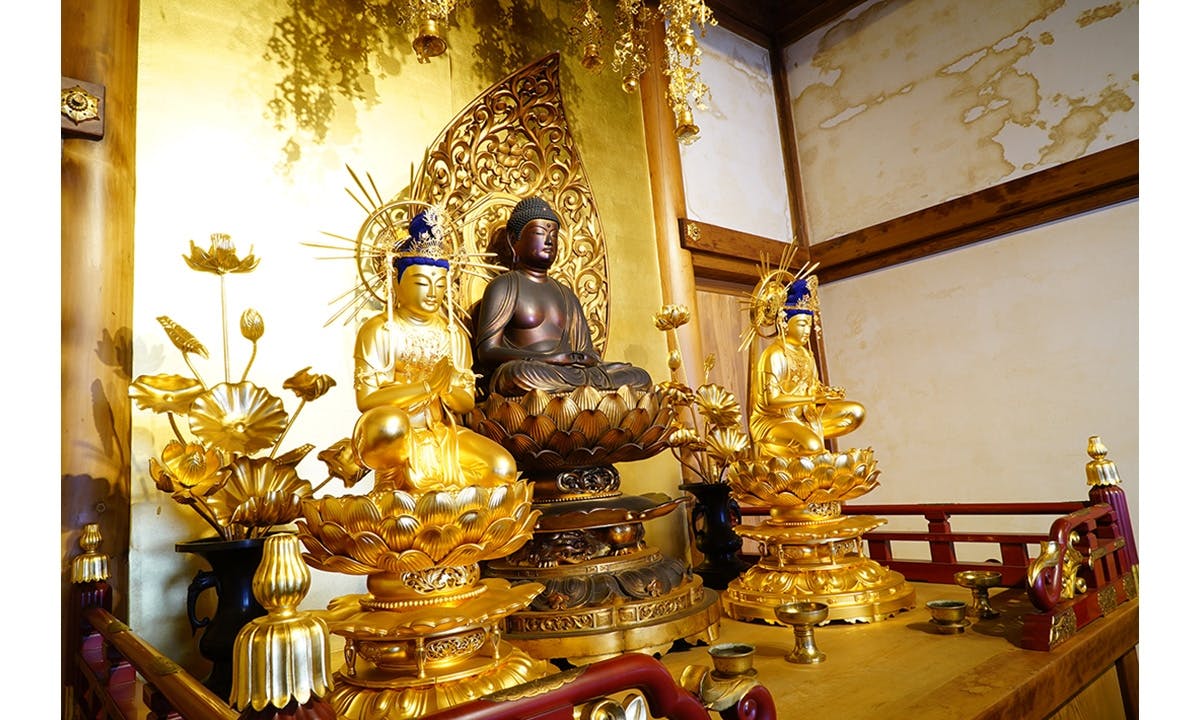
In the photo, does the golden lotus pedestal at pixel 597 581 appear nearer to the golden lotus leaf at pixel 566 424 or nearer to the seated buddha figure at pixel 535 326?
the golden lotus leaf at pixel 566 424

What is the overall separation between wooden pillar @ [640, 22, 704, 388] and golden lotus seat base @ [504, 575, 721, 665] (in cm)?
161

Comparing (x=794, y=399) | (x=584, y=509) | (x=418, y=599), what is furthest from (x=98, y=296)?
(x=794, y=399)

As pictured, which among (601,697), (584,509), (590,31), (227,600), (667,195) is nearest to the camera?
(601,697)

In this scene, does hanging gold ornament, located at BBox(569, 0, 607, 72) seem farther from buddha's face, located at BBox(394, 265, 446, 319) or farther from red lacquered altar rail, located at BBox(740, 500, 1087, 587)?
red lacquered altar rail, located at BBox(740, 500, 1087, 587)

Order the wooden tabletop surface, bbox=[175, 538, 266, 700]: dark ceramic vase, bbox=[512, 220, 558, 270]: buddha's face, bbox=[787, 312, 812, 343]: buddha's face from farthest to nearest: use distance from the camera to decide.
Answer: bbox=[787, 312, 812, 343]: buddha's face
bbox=[512, 220, 558, 270]: buddha's face
bbox=[175, 538, 266, 700]: dark ceramic vase
the wooden tabletop surface

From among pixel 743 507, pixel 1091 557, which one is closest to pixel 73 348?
pixel 743 507

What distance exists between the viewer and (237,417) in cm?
169

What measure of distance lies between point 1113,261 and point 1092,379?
0.57 meters

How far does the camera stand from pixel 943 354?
3.98 m

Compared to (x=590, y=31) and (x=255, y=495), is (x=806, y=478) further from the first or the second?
(x=590, y=31)

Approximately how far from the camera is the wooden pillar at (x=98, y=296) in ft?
6.20

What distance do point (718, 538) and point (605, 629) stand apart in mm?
1091

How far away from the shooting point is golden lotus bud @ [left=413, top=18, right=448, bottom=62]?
88.6 inches

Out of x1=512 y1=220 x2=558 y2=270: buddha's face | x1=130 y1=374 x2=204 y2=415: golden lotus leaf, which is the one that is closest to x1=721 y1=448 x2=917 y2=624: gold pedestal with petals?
x1=512 y1=220 x2=558 y2=270: buddha's face
